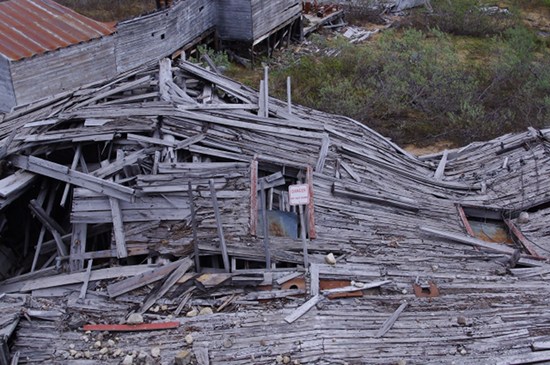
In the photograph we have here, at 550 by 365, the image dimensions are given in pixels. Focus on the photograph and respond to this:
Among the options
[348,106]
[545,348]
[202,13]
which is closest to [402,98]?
[348,106]

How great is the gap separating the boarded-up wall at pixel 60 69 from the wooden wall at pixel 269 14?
8.05 metres

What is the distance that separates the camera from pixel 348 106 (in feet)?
55.5

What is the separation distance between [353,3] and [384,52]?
10.6m

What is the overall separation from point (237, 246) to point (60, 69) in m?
9.05

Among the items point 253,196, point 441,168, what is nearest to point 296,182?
point 253,196

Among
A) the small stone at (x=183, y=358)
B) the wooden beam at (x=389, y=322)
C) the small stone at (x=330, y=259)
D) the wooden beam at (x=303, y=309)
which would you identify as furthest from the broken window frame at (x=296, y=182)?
the small stone at (x=183, y=358)

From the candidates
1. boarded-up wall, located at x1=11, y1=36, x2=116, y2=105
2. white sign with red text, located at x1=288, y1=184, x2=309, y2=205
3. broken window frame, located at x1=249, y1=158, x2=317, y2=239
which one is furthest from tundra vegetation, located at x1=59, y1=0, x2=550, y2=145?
white sign with red text, located at x1=288, y1=184, x2=309, y2=205

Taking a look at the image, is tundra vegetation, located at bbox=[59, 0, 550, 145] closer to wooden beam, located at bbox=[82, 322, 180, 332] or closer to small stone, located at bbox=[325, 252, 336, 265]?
small stone, located at bbox=[325, 252, 336, 265]

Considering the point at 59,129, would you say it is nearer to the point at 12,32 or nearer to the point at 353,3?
the point at 12,32

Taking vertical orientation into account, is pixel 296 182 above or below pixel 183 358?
above

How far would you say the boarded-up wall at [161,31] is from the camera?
17984 mm

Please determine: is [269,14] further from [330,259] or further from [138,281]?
[138,281]

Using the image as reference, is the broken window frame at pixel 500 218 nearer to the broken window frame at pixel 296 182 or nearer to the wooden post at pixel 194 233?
the broken window frame at pixel 296 182

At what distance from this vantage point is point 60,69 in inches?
583
